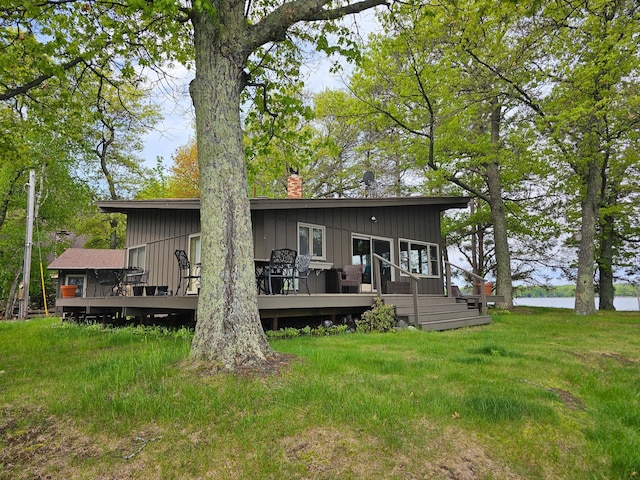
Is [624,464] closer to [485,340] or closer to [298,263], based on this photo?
[485,340]

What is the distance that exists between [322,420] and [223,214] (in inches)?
87.9

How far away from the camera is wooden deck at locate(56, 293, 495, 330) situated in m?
7.25

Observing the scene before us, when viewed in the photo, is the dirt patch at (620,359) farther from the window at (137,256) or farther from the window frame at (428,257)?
the window at (137,256)

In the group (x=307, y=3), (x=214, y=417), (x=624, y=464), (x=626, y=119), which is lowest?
(x=624, y=464)

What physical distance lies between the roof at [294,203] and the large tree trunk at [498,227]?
2168mm

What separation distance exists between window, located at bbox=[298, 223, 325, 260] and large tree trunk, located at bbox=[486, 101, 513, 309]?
7631 millimetres

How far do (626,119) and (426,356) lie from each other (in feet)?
36.4

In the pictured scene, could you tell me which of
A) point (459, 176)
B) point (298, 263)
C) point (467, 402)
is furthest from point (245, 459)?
point (459, 176)

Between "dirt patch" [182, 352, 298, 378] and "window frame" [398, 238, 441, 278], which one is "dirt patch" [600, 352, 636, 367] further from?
"window frame" [398, 238, 441, 278]

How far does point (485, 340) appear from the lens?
679cm

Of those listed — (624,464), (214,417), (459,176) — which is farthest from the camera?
(459,176)

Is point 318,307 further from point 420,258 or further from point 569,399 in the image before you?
point 420,258

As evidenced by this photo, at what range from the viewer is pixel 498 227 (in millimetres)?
15188

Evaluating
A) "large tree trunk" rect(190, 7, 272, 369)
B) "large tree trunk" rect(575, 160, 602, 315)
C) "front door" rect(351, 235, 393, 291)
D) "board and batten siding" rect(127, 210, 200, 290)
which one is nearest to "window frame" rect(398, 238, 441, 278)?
"front door" rect(351, 235, 393, 291)
